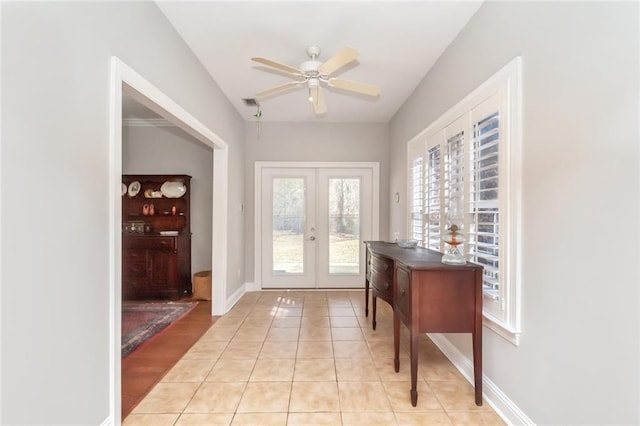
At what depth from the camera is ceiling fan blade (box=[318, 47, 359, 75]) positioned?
6.75 ft

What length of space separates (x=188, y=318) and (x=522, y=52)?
3971 mm

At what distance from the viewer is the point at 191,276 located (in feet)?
15.8

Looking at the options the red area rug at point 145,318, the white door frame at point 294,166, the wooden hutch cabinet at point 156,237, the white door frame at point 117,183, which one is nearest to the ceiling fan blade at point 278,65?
the white door frame at point 117,183

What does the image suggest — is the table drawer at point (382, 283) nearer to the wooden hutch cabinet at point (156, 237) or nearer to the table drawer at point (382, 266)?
the table drawer at point (382, 266)

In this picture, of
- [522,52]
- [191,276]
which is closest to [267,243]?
[191,276]

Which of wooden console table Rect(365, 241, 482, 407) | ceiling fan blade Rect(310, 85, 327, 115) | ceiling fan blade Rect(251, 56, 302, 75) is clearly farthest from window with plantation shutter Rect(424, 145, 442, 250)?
ceiling fan blade Rect(251, 56, 302, 75)

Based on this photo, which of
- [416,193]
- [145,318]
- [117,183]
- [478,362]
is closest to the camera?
[117,183]

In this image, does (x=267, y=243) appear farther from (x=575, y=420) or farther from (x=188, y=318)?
(x=575, y=420)

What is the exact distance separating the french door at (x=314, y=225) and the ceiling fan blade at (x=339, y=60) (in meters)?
2.62

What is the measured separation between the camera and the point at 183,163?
15.8ft

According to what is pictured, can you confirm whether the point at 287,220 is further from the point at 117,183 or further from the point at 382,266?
the point at 117,183

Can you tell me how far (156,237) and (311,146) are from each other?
269cm

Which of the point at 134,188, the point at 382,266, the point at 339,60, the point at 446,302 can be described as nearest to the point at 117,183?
the point at 339,60

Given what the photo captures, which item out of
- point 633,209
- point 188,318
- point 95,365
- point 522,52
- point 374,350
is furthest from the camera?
point 188,318
